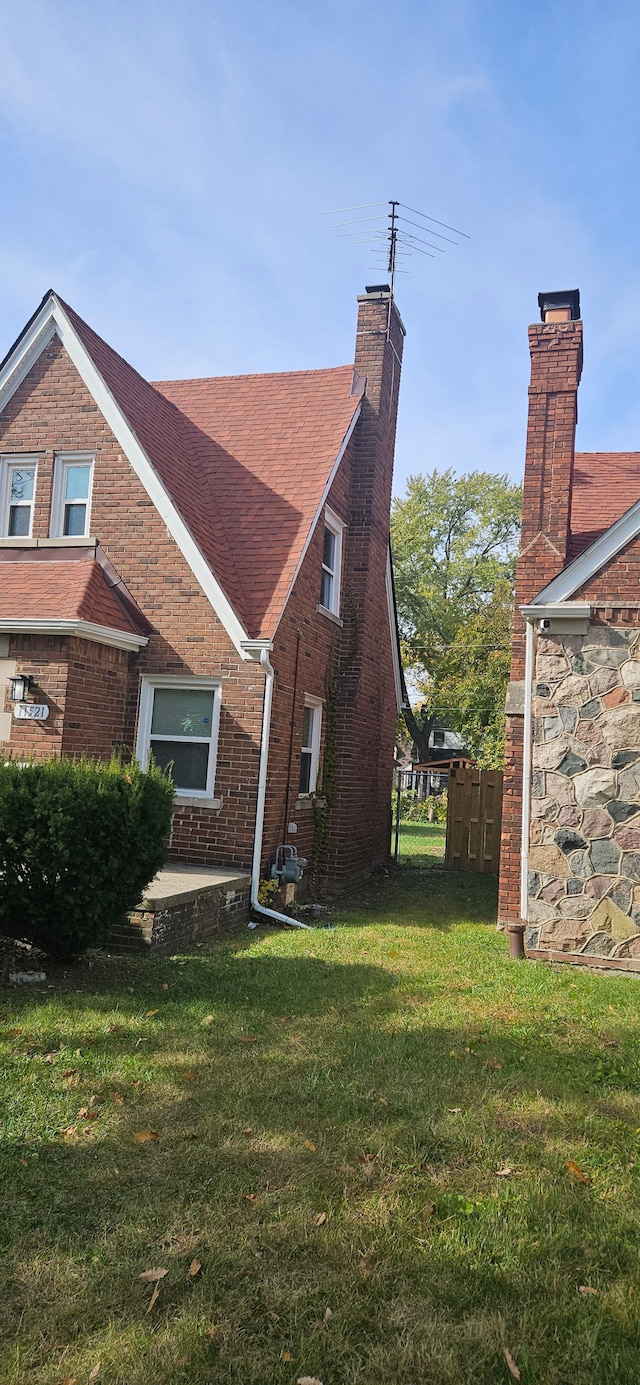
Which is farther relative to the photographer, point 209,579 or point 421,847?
point 421,847

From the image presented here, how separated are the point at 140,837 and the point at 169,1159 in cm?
318

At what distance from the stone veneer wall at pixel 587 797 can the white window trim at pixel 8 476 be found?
287 inches

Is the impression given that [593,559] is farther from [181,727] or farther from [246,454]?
[246,454]

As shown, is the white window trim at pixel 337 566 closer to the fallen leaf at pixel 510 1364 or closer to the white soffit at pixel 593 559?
the white soffit at pixel 593 559

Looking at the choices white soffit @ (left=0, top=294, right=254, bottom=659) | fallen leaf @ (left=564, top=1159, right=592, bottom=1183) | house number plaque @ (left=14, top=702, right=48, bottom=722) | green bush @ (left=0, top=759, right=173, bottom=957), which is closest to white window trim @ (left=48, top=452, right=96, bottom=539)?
white soffit @ (left=0, top=294, right=254, bottom=659)

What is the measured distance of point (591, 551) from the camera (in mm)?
8961

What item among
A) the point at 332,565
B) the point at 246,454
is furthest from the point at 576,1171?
the point at 246,454

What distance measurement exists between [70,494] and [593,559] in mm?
6946

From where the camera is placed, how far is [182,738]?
432 inches

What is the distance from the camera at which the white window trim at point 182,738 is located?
10656mm

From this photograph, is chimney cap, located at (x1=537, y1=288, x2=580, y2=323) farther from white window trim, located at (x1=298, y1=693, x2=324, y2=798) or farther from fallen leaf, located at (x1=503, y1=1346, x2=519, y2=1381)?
fallen leaf, located at (x1=503, y1=1346, x2=519, y2=1381)

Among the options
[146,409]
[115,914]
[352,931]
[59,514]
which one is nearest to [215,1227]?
[115,914]

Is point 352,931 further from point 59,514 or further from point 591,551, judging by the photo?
point 59,514

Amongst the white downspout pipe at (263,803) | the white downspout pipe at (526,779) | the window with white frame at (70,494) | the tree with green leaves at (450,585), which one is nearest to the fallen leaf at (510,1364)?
the white downspout pipe at (526,779)
